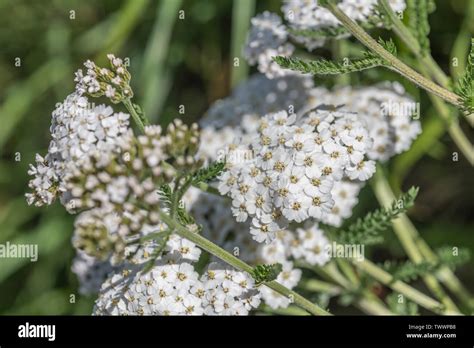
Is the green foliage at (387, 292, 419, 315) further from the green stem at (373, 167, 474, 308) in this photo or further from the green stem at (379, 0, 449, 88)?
the green stem at (379, 0, 449, 88)

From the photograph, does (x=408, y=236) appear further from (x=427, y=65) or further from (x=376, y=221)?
(x=427, y=65)

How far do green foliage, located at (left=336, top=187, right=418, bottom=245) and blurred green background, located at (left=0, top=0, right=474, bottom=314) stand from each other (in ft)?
4.79

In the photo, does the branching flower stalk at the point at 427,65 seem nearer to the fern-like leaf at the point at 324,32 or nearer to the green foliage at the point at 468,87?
the fern-like leaf at the point at 324,32

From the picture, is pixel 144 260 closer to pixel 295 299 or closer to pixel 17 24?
pixel 295 299

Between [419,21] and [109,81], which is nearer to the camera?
[109,81]

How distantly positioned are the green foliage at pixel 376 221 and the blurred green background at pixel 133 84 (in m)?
1.46

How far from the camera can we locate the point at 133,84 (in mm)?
5320

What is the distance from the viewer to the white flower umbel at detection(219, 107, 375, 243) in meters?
2.77

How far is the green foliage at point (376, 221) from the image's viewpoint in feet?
10.0

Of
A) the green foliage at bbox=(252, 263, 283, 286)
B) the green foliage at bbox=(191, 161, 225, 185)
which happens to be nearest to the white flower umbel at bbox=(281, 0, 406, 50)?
the green foliage at bbox=(191, 161, 225, 185)

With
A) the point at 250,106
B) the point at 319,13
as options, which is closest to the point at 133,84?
the point at 250,106

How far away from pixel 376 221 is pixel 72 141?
54.6 inches
